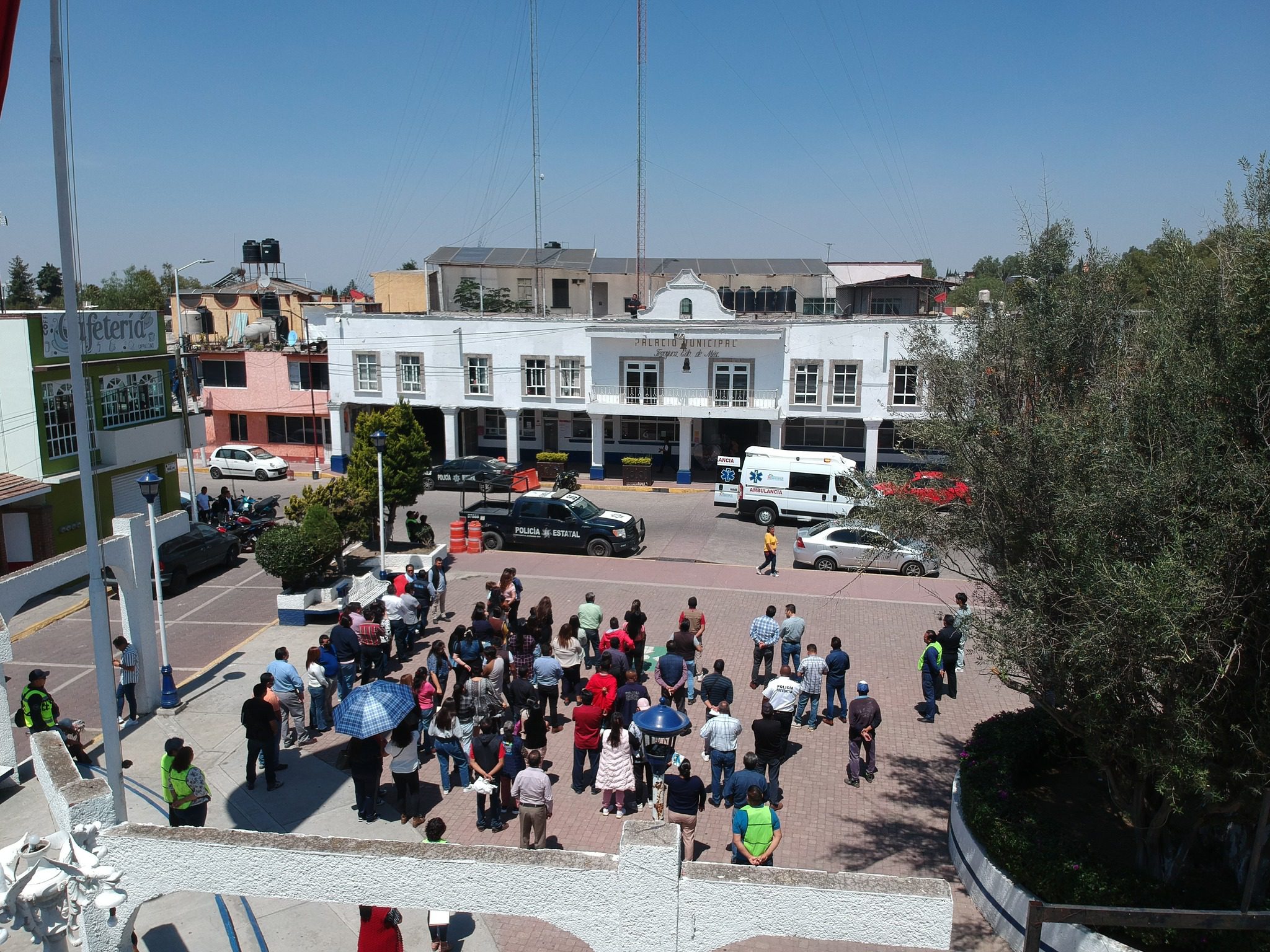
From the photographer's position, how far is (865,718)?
35.8 feet

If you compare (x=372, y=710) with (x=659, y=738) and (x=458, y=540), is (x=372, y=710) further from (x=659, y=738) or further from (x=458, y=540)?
(x=458, y=540)

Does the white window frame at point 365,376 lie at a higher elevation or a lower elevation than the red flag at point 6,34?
lower

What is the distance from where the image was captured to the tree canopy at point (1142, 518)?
6.20 m

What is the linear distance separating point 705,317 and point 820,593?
16.8m

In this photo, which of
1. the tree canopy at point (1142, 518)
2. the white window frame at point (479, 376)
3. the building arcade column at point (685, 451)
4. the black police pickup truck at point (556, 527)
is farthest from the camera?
the white window frame at point (479, 376)

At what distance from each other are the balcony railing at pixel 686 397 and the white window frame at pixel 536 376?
2038mm

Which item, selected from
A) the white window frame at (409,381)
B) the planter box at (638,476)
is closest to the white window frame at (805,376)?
the planter box at (638,476)

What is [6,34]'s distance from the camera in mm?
5660

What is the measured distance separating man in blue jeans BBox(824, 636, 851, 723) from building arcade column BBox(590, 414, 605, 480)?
22.2m

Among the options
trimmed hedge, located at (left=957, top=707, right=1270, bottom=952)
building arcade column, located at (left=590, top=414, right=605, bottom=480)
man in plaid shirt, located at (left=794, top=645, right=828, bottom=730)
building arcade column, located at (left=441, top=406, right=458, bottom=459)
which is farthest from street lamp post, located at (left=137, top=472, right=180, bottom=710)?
building arcade column, located at (left=441, top=406, right=458, bottom=459)

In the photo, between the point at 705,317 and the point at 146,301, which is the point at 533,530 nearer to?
the point at 705,317

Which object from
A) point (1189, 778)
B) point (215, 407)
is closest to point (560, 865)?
point (1189, 778)

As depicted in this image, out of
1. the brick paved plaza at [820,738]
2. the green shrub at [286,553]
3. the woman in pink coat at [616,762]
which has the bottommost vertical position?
the brick paved plaza at [820,738]

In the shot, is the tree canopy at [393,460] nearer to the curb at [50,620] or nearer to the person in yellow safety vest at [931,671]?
the curb at [50,620]
